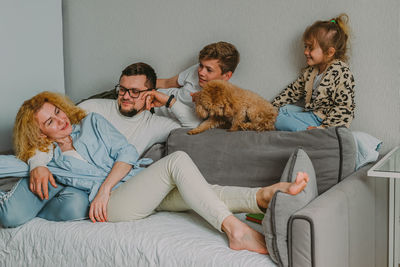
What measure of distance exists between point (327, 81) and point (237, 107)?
457 mm

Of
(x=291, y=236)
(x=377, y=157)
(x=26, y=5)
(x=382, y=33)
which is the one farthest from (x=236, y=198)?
(x=26, y=5)

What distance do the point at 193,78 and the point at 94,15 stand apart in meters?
1.00

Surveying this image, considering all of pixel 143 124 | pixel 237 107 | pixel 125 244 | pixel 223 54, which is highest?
pixel 223 54

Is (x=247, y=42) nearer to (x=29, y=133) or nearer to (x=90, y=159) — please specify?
(x=90, y=159)

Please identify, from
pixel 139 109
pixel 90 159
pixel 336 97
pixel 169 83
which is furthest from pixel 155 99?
pixel 336 97

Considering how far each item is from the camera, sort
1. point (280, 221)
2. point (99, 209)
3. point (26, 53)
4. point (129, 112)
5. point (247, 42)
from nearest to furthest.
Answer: point (280, 221), point (99, 209), point (129, 112), point (247, 42), point (26, 53)

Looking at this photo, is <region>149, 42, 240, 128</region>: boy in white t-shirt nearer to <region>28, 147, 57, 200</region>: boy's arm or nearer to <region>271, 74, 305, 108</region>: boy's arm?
<region>271, 74, 305, 108</region>: boy's arm

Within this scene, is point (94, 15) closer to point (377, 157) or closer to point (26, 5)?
point (26, 5)

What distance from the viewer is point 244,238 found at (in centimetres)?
156

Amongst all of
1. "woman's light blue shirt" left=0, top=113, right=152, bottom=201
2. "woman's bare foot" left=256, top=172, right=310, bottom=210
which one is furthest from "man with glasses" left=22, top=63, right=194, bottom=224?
"woman's bare foot" left=256, top=172, right=310, bottom=210

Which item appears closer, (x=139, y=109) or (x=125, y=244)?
(x=125, y=244)

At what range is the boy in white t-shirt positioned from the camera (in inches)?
93.9

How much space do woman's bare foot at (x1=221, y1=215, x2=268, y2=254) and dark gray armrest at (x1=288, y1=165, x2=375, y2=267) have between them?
145 mm

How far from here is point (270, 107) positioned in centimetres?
217
